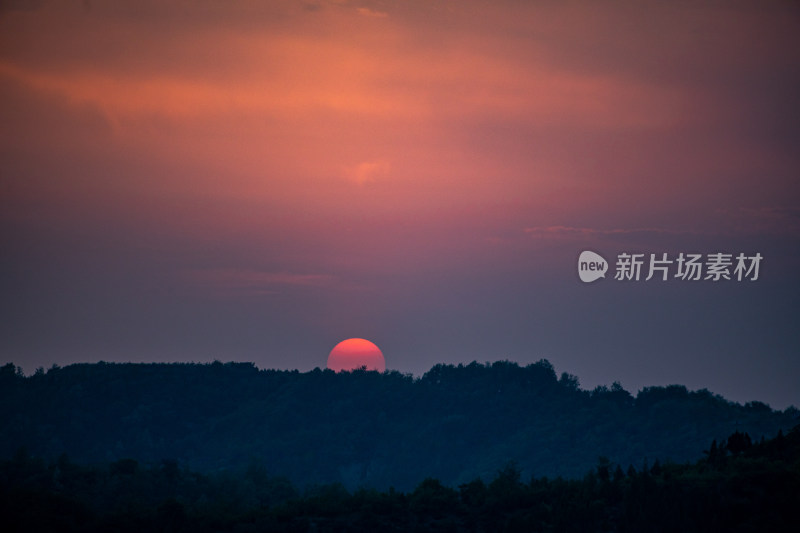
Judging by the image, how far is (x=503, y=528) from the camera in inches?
2645

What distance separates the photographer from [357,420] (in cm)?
18700

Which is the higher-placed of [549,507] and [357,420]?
[357,420]

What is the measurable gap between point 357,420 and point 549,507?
397 feet

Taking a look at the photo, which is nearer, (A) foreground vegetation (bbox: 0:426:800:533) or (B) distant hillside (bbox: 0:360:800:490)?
(A) foreground vegetation (bbox: 0:426:800:533)

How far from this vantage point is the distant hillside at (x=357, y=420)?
160000 millimetres

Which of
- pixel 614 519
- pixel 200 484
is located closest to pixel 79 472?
pixel 200 484

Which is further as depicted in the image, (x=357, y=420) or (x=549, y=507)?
(x=357, y=420)

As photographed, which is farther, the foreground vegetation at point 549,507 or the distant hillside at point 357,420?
the distant hillside at point 357,420

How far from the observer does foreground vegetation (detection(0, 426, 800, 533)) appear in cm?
5869

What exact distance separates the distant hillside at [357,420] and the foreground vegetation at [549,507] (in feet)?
260

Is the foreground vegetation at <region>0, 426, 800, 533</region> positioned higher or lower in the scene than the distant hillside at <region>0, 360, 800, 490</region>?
lower

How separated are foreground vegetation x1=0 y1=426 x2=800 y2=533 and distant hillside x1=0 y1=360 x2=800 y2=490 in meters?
79.1

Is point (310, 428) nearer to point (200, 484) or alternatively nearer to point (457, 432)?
point (457, 432)

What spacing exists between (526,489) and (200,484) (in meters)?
46.5
